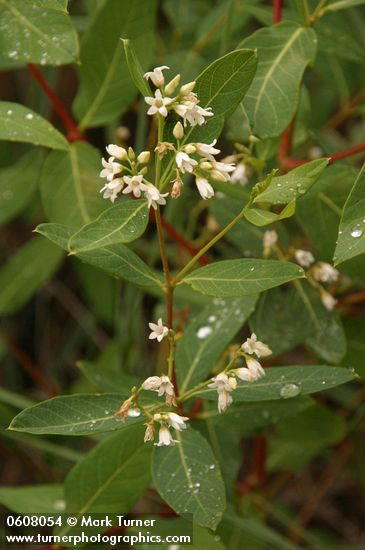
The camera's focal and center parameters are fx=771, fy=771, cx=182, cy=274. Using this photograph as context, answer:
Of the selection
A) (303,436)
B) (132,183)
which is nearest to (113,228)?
(132,183)

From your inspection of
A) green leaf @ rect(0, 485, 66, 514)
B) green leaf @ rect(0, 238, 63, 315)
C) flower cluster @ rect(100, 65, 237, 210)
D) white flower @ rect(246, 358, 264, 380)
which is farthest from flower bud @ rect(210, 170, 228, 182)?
green leaf @ rect(0, 238, 63, 315)

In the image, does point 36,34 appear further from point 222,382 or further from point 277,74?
point 222,382

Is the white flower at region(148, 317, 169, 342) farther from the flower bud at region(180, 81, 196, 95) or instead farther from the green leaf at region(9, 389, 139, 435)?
the flower bud at region(180, 81, 196, 95)

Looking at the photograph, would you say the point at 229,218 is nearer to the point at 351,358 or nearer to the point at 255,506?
the point at 351,358

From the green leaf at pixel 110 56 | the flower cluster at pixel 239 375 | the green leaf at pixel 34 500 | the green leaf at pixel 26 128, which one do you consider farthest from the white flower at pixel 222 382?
the green leaf at pixel 110 56

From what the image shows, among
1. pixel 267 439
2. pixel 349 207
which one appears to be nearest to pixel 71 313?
pixel 267 439
